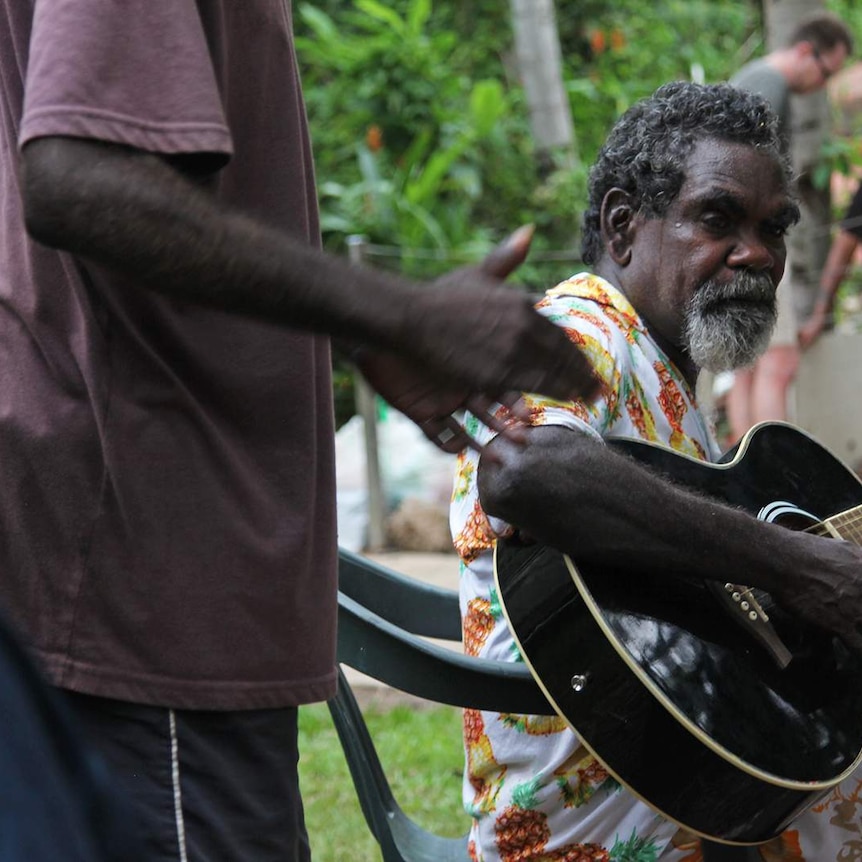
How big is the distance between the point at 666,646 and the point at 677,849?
395 mm

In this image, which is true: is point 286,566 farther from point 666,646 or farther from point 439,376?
point 666,646

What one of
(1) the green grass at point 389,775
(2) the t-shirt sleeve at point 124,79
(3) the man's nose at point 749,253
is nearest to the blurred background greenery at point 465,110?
(1) the green grass at point 389,775

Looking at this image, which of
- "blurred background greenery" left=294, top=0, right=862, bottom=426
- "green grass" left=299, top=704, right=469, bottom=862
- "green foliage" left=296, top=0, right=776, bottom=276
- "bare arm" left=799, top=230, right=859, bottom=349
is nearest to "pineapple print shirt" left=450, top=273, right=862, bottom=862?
"green grass" left=299, top=704, right=469, bottom=862

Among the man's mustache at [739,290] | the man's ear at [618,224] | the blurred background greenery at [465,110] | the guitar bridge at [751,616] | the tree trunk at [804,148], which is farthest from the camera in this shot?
the blurred background greenery at [465,110]

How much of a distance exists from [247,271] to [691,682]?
1.17m

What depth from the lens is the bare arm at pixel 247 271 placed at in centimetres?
117

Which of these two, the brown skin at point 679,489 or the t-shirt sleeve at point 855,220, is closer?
the brown skin at point 679,489

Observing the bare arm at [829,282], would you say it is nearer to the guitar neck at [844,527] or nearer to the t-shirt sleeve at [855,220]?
the t-shirt sleeve at [855,220]

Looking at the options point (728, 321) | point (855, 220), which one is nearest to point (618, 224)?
point (728, 321)

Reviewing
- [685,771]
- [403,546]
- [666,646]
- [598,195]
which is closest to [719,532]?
[666,646]

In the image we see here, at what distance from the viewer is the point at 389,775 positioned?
402cm

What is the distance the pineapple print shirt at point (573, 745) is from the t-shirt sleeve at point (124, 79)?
990 mm

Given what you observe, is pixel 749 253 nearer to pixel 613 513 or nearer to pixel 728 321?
pixel 728 321

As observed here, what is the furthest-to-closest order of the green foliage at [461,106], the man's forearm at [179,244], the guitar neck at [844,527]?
1. the green foliage at [461,106]
2. the guitar neck at [844,527]
3. the man's forearm at [179,244]
